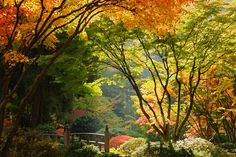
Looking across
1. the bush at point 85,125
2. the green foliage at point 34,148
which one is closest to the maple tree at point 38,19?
the green foliage at point 34,148

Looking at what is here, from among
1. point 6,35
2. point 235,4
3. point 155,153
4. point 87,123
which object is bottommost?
point 155,153

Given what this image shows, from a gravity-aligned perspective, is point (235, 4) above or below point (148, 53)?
above

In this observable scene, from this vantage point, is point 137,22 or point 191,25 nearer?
point 137,22

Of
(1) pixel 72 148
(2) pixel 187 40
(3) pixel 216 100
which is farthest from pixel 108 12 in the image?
(3) pixel 216 100

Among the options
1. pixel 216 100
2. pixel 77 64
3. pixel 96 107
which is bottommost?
pixel 216 100

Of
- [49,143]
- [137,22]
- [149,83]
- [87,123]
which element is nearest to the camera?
[137,22]

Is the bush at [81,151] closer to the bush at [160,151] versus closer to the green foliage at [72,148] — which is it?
the green foliage at [72,148]

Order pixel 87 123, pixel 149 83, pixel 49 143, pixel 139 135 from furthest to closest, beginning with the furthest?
pixel 139 135 < pixel 87 123 < pixel 149 83 < pixel 49 143

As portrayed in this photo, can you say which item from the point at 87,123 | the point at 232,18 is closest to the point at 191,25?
the point at 232,18

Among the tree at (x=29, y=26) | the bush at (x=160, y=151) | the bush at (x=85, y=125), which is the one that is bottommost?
the bush at (x=160, y=151)

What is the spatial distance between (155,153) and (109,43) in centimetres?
539

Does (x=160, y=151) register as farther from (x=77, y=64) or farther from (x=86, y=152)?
(x=77, y=64)

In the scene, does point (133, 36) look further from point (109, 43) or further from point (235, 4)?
point (235, 4)

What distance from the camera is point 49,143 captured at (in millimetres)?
13844
